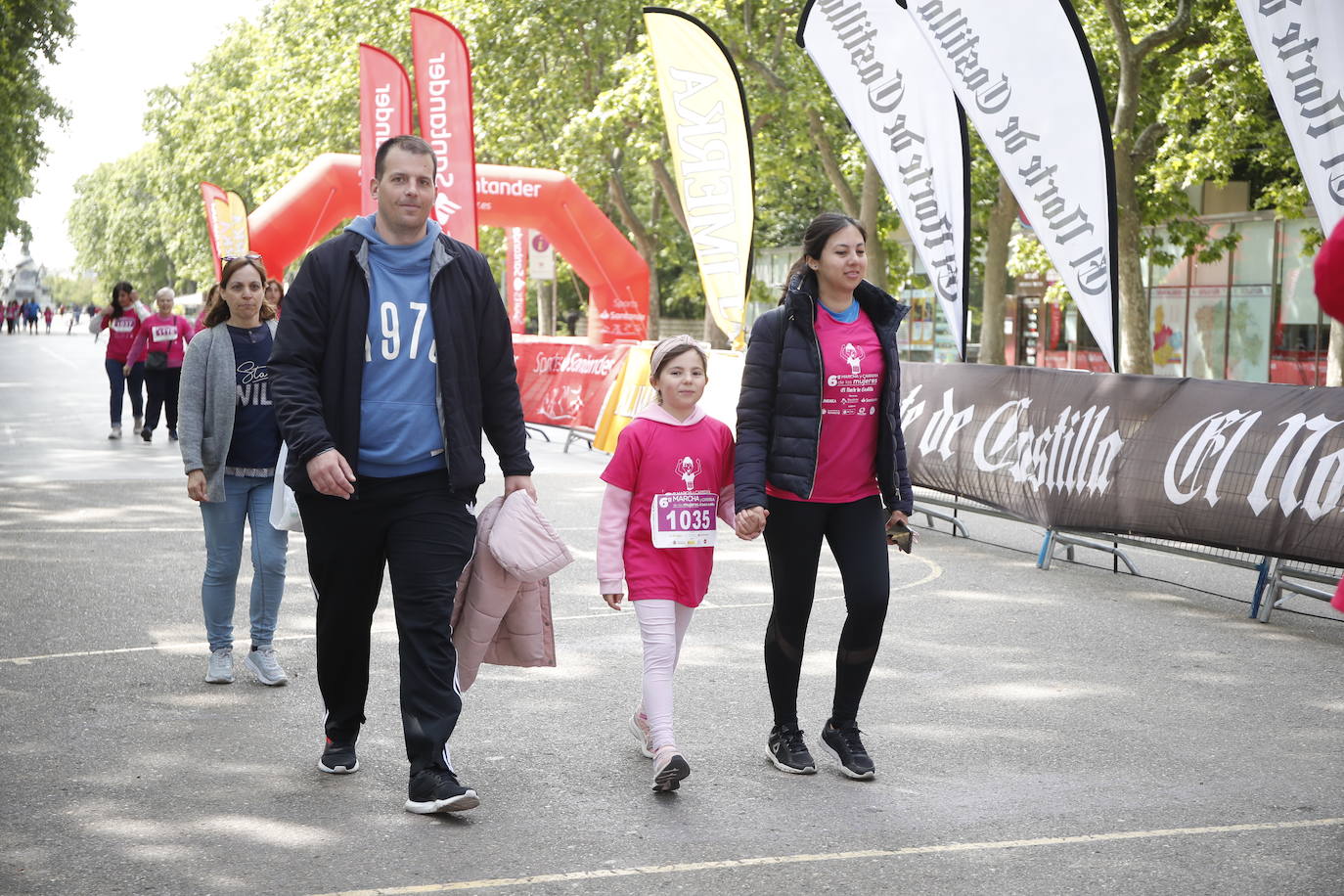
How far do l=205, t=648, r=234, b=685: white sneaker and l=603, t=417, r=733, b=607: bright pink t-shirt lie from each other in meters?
2.17

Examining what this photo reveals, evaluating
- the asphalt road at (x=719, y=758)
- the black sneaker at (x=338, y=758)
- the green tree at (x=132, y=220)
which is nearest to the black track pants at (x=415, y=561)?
the asphalt road at (x=719, y=758)

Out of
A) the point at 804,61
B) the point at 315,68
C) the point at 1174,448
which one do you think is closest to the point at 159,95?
the point at 315,68

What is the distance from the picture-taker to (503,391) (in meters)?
4.74

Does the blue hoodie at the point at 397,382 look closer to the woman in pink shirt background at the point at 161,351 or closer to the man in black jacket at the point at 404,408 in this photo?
the man in black jacket at the point at 404,408

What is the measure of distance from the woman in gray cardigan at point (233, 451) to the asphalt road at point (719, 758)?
0.88 ft

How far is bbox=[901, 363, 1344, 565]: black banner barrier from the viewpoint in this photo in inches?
305

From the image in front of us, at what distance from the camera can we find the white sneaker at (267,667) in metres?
6.27

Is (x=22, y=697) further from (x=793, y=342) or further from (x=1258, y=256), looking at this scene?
(x=1258, y=256)

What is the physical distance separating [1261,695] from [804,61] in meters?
23.2

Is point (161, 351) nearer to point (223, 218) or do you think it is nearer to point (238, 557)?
point (223, 218)

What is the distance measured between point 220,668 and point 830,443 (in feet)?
9.44

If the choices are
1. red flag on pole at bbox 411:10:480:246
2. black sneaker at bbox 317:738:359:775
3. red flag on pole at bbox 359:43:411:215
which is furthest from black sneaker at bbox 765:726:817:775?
red flag on pole at bbox 359:43:411:215

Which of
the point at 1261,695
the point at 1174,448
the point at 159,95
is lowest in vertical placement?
the point at 1261,695

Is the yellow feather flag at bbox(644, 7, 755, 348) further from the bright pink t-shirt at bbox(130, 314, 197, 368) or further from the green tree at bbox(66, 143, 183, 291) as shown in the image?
the green tree at bbox(66, 143, 183, 291)
